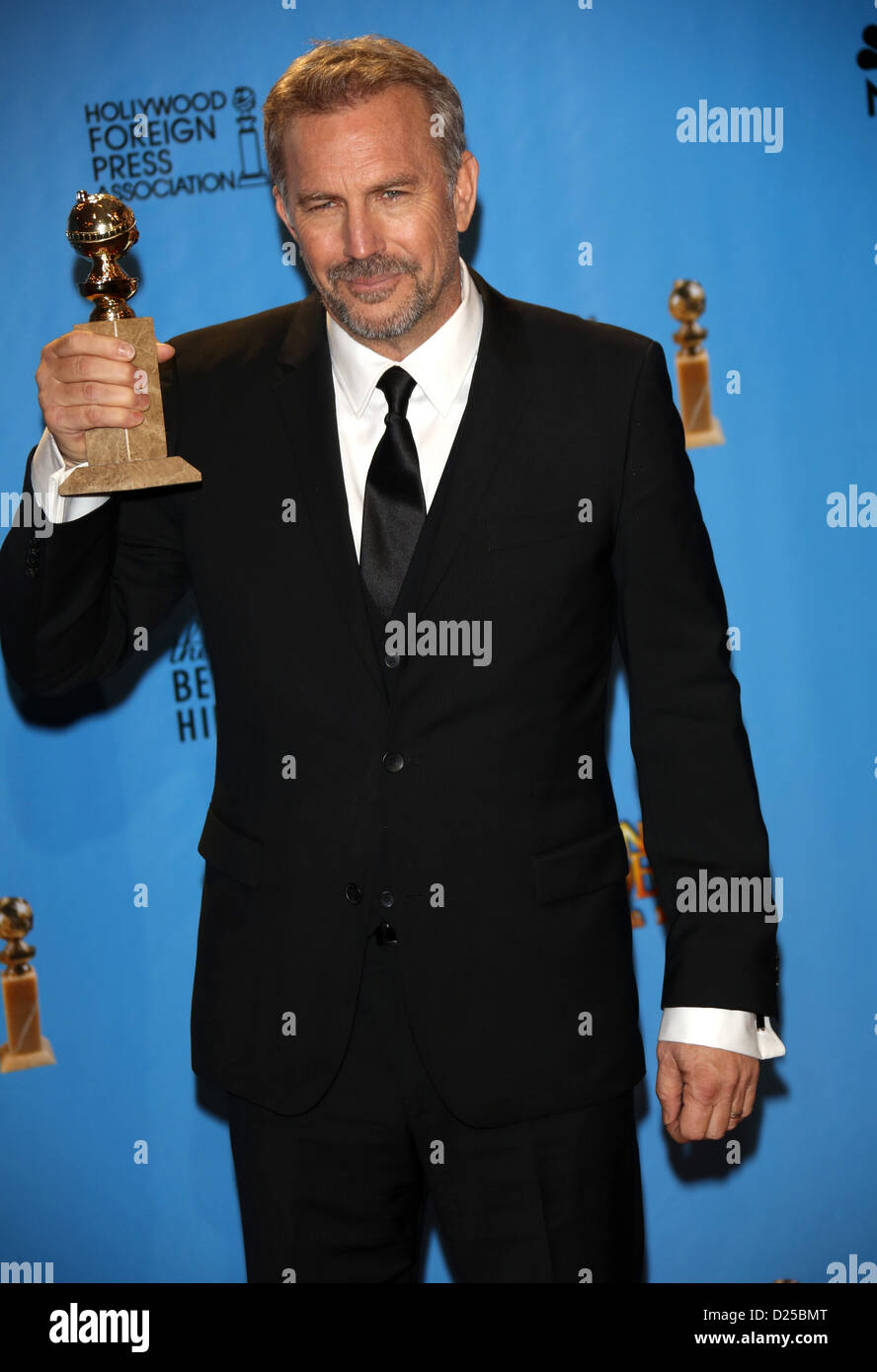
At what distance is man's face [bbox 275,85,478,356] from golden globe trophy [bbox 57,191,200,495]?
29cm

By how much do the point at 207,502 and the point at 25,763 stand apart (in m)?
1.21

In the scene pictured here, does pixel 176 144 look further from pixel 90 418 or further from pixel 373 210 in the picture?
pixel 90 418

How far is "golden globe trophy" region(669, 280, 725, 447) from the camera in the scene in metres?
2.97

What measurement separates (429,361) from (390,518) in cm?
27

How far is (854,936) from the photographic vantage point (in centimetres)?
320

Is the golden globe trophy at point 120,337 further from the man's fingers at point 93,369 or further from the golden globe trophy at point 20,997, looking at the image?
the golden globe trophy at point 20,997

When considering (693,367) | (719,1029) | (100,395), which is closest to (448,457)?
(100,395)

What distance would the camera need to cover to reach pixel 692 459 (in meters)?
3.05

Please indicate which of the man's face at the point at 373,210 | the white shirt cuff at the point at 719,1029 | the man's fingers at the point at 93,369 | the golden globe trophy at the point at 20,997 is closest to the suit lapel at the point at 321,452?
the man's face at the point at 373,210

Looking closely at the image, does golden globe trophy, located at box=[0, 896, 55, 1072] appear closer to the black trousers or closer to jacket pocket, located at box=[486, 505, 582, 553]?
the black trousers

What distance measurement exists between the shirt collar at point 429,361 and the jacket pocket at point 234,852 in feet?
2.26

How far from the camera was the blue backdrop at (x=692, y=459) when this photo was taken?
2922 mm

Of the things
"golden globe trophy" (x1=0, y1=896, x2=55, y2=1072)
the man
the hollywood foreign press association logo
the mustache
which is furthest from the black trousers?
the hollywood foreign press association logo

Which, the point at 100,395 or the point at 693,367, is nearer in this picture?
the point at 100,395
